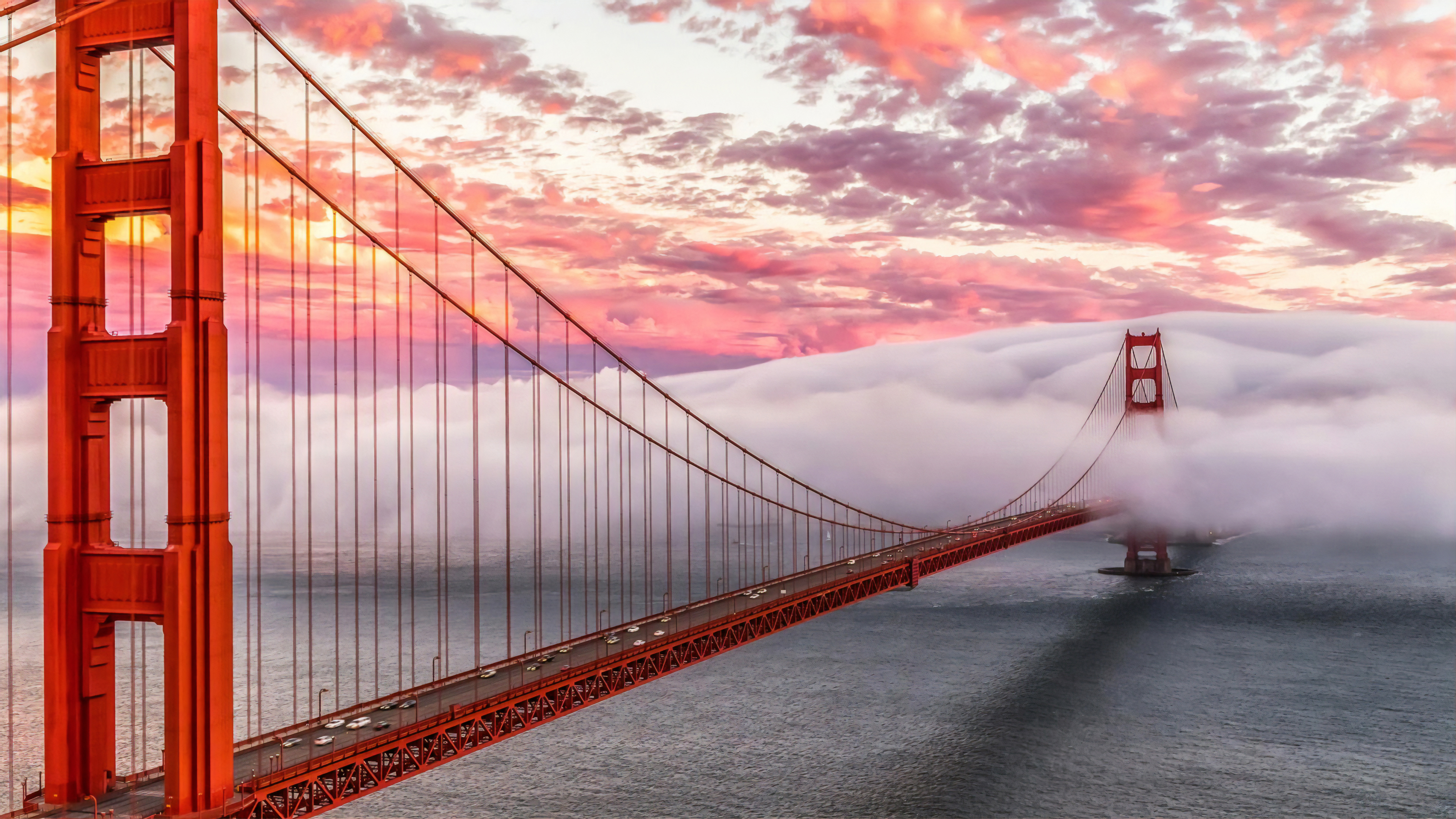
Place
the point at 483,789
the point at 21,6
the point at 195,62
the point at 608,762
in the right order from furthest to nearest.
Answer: the point at 608,762 < the point at 483,789 < the point at 195,62 < the point at 21,6

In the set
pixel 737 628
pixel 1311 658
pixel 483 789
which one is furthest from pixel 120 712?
pixel 1311 658

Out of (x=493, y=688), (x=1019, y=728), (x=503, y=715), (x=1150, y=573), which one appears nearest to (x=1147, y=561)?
(x=1150, y=573)

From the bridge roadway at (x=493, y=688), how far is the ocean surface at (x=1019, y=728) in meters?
7.67

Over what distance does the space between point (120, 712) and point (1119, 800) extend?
207 feet

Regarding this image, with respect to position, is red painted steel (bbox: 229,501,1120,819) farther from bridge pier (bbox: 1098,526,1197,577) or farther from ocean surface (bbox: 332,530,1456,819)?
bridge pier (bbox: 1098,526,1197,577)

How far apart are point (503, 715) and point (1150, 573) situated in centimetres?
12222

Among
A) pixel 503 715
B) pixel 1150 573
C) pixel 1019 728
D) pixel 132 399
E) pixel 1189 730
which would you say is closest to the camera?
pixel 132 399

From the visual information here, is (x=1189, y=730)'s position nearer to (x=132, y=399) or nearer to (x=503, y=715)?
(x=503, y=715)

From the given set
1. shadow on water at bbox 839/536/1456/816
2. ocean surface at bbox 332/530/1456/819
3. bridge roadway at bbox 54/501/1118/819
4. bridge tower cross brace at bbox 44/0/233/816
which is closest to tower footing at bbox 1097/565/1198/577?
ocean surface at bbox 332/530/1456/819

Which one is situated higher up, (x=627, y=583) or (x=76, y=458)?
(x=76, y=458)

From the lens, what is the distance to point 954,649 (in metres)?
83.8

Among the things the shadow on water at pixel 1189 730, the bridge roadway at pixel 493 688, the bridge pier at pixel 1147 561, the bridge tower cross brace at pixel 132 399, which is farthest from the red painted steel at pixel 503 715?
the bridge pier at pixel 1147 561

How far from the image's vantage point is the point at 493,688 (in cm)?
3250

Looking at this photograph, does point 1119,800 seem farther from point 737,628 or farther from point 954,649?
point 954,649
